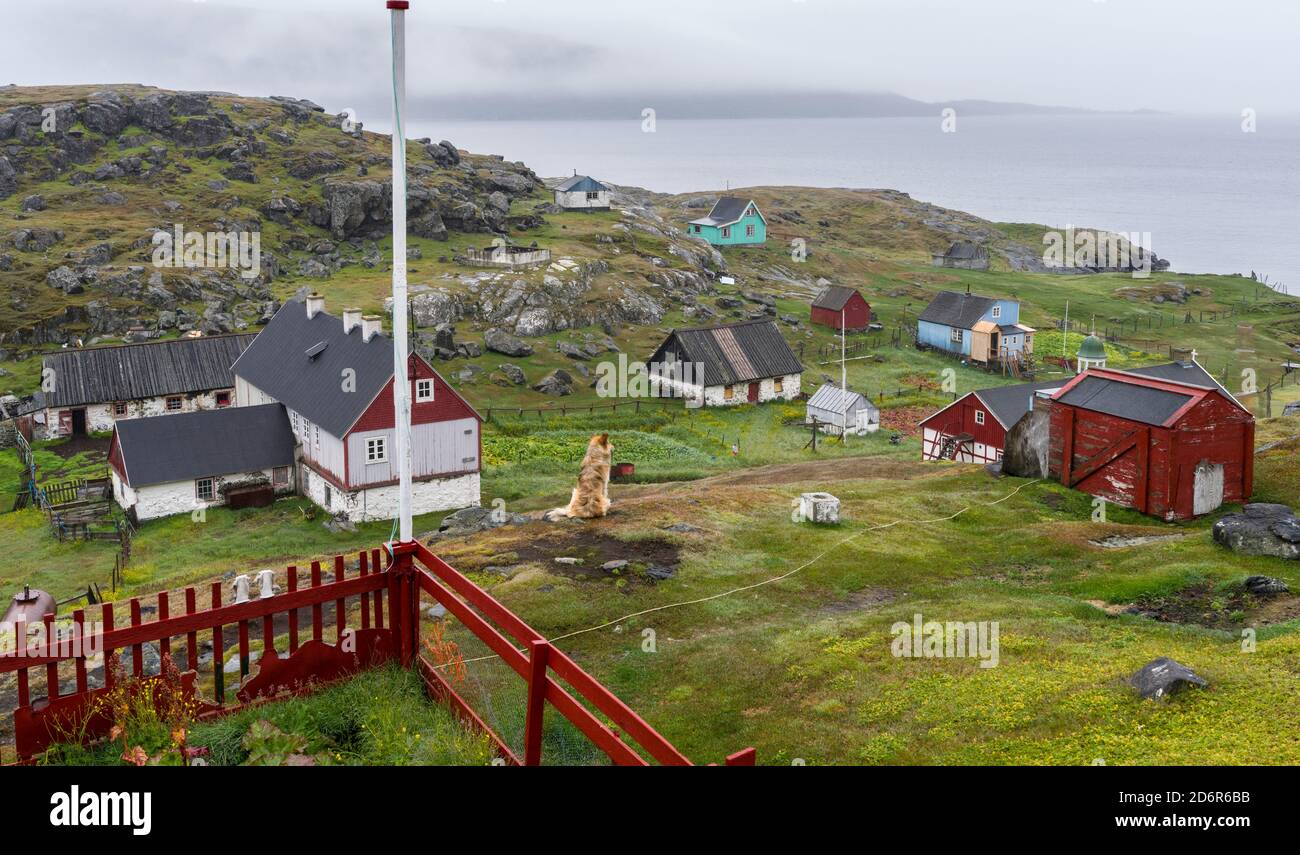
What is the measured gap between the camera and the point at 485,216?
10894 centimetres

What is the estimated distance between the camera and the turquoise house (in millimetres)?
127062

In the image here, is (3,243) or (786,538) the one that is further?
(3,243)

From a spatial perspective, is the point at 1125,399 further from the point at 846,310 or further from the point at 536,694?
the point at 846,310

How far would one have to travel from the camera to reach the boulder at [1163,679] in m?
17.5

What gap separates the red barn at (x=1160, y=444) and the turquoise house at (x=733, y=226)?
91.6 m

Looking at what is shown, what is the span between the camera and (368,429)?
45.4 metres

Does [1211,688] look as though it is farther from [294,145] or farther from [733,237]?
[294,145]

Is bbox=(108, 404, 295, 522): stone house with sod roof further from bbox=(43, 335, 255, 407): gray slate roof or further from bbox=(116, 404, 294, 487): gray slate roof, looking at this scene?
bbox=(43, 335, 255, 407): gray slate roof

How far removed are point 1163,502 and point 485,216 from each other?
280 ft

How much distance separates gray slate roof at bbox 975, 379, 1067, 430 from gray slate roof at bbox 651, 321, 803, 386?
64.7ft

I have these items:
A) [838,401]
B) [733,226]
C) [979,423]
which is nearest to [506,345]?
[838,401]

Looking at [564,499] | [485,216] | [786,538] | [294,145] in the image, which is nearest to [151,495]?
[564,499]

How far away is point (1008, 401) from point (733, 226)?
3000 inches
